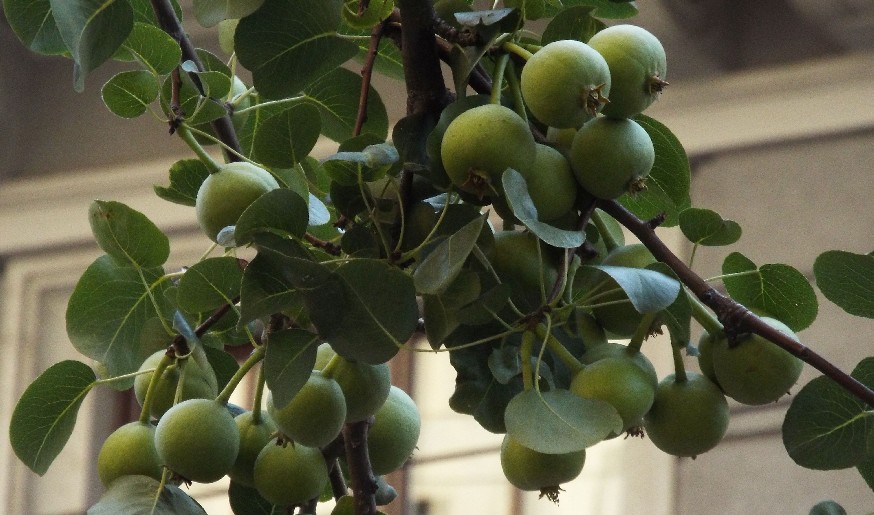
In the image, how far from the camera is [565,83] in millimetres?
389

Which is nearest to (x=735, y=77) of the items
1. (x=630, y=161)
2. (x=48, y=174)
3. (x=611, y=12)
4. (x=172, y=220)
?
(x=172, y=220)

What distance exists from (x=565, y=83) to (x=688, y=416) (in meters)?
0.12

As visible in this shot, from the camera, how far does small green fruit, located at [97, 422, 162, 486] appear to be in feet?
1.57

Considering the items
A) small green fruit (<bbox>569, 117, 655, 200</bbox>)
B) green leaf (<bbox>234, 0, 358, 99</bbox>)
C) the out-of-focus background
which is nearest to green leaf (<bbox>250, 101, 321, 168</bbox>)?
green leaf (<bbox>234, 0, 358, 99</bbox>)

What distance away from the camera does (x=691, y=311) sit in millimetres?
428

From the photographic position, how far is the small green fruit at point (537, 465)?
0.44m

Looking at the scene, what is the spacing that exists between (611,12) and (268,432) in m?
0.21

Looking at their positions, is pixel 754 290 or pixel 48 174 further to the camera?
pixel 48 174

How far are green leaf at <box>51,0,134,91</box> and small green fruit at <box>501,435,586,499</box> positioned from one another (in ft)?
0.60

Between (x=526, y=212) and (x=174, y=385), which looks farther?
(x=174, y=385)

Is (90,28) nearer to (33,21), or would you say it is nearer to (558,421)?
(33,21)

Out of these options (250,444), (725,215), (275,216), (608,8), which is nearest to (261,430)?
(250,444)

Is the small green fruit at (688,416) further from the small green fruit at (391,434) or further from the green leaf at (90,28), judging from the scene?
the green leaf at (90,28)

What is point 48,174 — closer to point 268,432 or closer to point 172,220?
point 172,220
